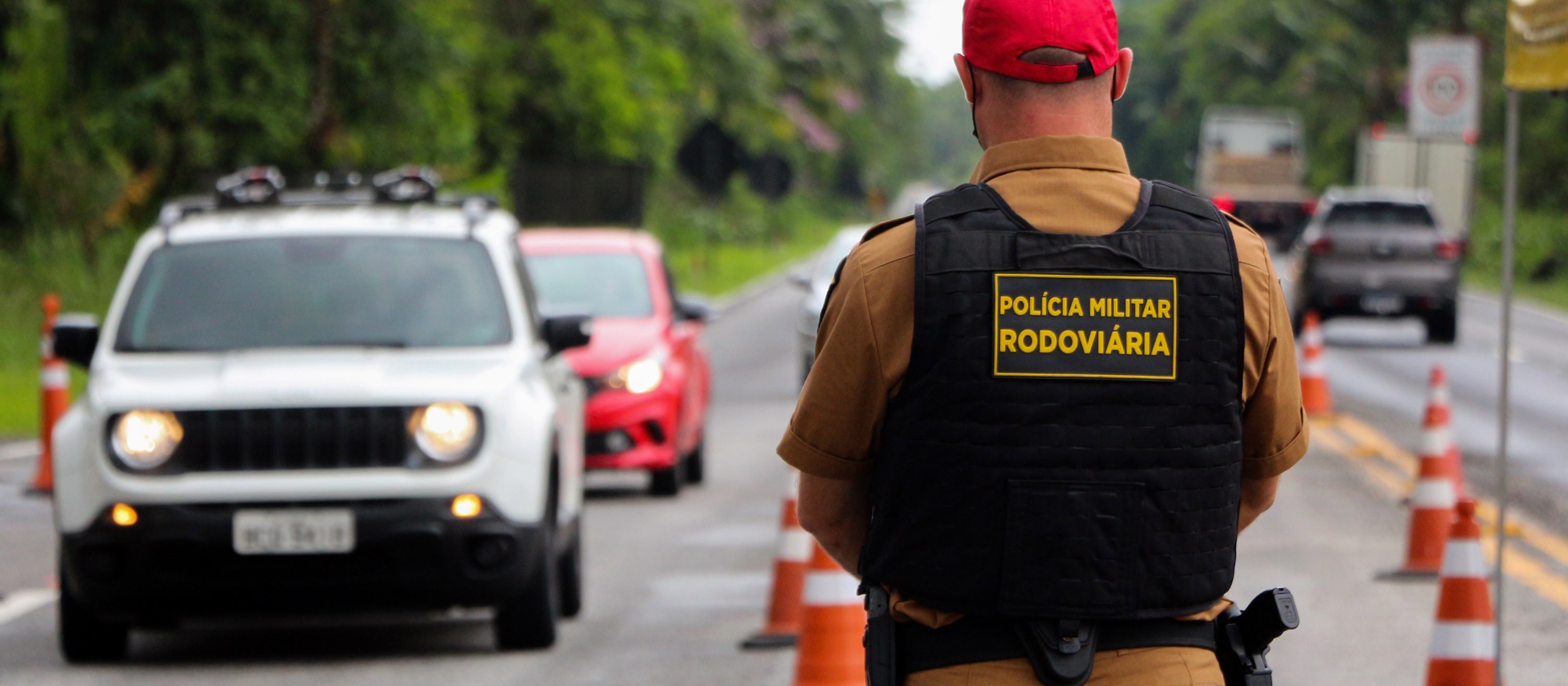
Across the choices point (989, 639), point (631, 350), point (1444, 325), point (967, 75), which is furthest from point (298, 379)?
point (1444, 325)

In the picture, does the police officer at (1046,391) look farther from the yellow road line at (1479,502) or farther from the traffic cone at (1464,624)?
the yellow road line at (1479,502)

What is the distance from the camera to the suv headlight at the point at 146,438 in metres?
7.66

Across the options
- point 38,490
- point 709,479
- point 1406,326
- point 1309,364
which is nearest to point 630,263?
point 709,479

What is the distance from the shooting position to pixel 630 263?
14.5 metres

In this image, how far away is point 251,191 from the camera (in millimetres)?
9109

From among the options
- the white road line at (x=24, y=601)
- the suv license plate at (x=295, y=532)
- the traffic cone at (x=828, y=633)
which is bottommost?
the white road line at (x=24, y=601)

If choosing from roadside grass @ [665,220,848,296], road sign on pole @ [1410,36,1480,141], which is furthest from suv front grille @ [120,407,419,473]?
roadside grass @ [665,220,848,296]

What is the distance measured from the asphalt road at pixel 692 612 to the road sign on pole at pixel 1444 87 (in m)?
15.1

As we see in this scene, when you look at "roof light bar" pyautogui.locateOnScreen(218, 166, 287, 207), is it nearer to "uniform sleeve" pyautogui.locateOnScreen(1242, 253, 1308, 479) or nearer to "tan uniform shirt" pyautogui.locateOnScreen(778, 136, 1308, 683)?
"tan uniform shirt" pyautogui.locateOnScreen(778, 136, 1308, 683)

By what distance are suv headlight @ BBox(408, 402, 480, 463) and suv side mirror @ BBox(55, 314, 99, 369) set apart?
1305 millimetres

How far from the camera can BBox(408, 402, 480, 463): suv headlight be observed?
7.71 metres

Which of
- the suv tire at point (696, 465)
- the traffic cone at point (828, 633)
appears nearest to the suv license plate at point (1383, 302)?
the suv tire at point (696, 465)

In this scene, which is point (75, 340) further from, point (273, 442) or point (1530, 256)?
point (1530, 256)

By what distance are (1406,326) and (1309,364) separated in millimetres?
15615
